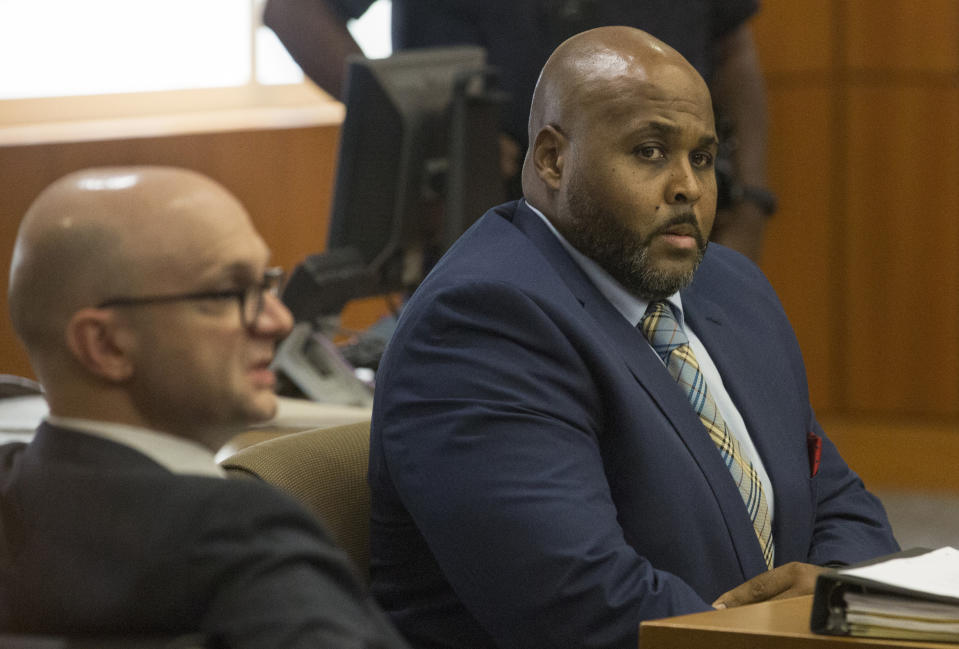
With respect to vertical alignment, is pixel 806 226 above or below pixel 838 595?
below

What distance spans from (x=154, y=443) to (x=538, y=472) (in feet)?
1.94

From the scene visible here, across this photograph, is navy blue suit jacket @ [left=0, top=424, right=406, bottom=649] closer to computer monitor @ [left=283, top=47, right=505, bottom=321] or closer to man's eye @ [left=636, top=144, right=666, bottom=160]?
man's eye @ [left=636, top=144, right=666, bottom=160]

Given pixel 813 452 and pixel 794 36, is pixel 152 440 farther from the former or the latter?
pixel 794 36

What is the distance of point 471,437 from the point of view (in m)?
1.47

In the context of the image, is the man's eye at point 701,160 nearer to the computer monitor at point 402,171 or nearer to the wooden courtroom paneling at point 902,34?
the computer monitor at point 402,171

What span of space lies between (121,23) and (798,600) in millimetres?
4356

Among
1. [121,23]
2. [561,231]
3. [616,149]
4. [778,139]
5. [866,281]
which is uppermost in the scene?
[616,149]

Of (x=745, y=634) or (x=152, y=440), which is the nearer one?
(x=152, y=440)

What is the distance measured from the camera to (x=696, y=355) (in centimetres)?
181

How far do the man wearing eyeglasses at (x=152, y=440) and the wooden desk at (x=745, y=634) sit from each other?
0.35m

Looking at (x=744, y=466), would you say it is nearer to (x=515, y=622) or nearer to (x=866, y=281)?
(x=515, y=622)

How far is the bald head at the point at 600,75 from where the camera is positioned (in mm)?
1724

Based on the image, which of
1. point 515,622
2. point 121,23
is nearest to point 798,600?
point 515,622

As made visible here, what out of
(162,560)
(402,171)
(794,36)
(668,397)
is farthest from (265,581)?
(794,36)
